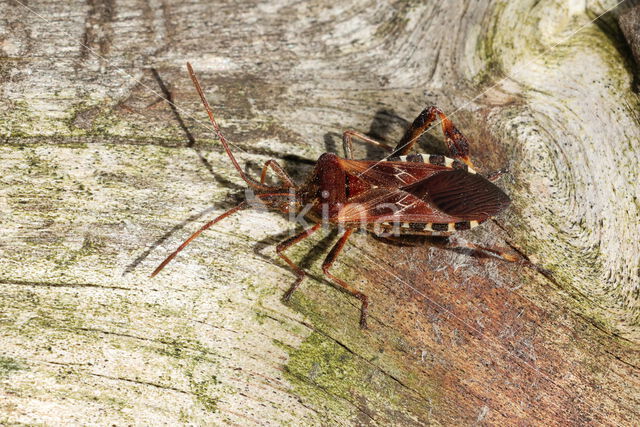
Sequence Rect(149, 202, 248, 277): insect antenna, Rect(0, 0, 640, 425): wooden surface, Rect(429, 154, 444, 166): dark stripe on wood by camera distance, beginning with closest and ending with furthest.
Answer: Rect(0, 0, 640, 425): wooden surface, Rect(149, 202, 248, 277): insect antenna, Rect(429, 154, 444, 166): dark stripe on wood

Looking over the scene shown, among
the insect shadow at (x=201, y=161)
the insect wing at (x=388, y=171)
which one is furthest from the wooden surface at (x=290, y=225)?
the insect wing at (x=388, y=171)

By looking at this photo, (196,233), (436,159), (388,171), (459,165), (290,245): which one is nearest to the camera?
(196,233)

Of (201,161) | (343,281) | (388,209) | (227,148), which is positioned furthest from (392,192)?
(201,161)

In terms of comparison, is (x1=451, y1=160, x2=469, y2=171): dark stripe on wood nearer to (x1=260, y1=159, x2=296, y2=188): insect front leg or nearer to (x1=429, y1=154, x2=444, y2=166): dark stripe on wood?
(x1=429, y1=154, x2=444, y2=166): dark stripe on wood

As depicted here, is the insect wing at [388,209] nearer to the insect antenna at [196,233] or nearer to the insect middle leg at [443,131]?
the insect middle leg at [443,131]

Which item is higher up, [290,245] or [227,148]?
[227,148]

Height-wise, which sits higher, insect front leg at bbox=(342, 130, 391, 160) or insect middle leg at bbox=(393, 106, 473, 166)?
insect middle leg at bbox=(393, 106, 473, 166)

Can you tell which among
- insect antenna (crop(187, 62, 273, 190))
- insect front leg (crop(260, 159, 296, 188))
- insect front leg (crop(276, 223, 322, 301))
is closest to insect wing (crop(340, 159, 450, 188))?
insect front leg (crop(260, 159, 296, 188))

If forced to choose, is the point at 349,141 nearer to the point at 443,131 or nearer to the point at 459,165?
the point at 443,131
